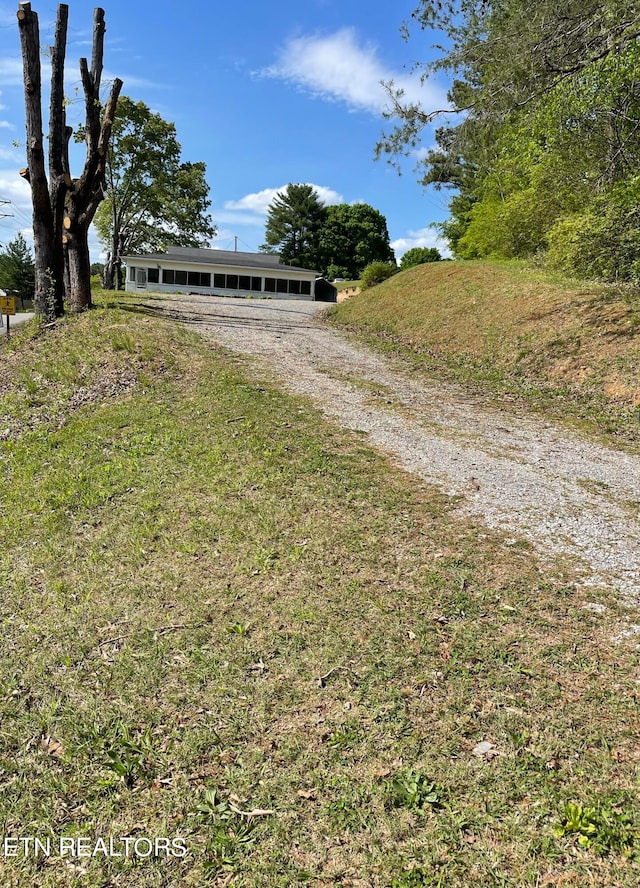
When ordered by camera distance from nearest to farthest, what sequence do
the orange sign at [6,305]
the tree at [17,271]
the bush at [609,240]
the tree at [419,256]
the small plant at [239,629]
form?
the small plant at [239,629]
the bush at [609,240]
the orange sign at [6,305]
the tree at [419,256]
the tree at [17,271]

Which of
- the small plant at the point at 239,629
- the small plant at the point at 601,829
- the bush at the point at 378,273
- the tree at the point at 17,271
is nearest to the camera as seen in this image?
the small plant at the point at 601,829

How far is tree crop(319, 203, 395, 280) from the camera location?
182ft

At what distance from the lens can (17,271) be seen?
176ft

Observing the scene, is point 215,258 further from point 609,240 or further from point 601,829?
point 601,829

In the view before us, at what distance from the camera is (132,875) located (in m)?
2.02

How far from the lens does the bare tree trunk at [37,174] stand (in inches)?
433

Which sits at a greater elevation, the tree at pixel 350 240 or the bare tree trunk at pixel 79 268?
the tree at pixel 350 240

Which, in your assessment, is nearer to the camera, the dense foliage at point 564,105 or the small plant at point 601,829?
the small plant at point 601,829

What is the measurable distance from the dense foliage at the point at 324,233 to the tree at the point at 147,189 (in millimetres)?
24290

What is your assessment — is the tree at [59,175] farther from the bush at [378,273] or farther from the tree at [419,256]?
the tree at [419,256]

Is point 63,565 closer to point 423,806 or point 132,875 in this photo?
point 132,875

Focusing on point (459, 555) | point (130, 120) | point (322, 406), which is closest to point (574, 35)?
point (322, 406)

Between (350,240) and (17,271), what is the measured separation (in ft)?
107

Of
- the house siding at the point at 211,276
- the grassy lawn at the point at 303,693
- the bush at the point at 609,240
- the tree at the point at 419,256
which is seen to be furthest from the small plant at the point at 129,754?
the house siding at the point at 211,276
